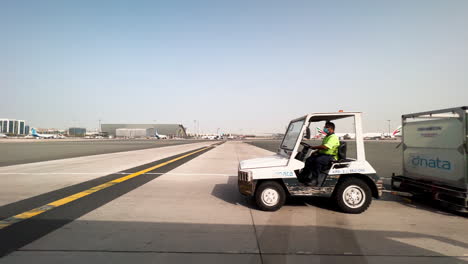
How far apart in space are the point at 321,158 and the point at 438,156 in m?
2.67

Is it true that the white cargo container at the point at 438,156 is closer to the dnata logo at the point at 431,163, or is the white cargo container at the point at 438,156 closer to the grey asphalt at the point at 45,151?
the dnata logo at the point at 431,163

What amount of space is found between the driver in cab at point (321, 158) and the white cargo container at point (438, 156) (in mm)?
2248

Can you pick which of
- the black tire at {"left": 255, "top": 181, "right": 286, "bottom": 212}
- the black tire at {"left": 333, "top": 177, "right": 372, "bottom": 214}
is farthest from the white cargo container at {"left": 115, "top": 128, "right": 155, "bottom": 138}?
the black tire at {"left": 333, "top": 177, "right": 372, "bottom": 214}

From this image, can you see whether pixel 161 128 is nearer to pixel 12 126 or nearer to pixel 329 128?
pixel 12 126

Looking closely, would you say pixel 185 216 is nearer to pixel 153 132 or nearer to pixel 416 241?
pixel 416 241

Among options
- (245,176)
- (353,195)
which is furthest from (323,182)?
(245,176)

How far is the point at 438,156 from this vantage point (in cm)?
534

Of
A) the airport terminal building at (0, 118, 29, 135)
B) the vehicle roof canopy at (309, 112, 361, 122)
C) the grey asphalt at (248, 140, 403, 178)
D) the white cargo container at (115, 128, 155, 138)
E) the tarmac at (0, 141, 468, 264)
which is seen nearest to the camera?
the tarmac at (0, 141, 468, 264)

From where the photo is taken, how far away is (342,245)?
11.5ft

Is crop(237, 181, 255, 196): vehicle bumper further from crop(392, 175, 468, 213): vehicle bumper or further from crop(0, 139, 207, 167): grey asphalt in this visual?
crop(0, 139, 207, 167): grey asphalt

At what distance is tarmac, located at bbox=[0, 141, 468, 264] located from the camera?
314cm

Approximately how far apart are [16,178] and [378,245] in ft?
35.6

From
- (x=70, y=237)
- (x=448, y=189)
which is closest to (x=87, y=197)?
(x=70, y=237)

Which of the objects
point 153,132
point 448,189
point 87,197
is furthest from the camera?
point 153,132
